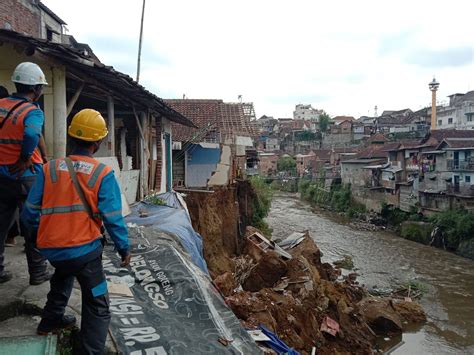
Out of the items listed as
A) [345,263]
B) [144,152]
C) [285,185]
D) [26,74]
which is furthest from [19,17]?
[285,185]

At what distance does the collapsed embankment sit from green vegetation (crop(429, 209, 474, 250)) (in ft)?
39.4

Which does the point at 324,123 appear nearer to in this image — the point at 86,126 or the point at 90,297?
the point at 86,126

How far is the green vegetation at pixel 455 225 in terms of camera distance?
2530 cm

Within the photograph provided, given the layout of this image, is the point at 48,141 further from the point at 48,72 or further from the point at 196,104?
the point at 196,104

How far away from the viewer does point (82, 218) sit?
301 cm

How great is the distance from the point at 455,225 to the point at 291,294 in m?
19.2

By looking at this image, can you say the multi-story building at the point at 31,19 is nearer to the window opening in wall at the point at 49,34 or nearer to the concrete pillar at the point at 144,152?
the window opening in wall at the point at 49,34

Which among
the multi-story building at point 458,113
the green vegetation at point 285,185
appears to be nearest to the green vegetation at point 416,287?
the multi-story building at point 458,113

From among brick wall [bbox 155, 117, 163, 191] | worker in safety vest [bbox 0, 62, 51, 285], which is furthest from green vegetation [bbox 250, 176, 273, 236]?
worker in safety vest [bbox 0, 62, 51, 285]

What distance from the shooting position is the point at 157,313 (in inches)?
174

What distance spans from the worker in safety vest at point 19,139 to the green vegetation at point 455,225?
2707 centimetres

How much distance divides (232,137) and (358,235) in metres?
15.1

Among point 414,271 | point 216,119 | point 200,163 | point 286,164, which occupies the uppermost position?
point 216,119

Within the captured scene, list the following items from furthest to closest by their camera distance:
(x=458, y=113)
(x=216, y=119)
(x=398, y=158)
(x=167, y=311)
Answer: (x=458, y=113), (x=398, y=158), (x=216, y=119), (x=167, y=311)
